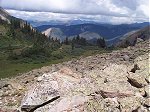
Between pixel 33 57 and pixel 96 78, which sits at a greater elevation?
pixel 96 78

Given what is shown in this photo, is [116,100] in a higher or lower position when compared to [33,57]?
higher

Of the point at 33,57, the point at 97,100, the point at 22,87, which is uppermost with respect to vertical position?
the point at 97,100

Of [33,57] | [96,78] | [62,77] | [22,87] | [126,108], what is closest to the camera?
[126,108]

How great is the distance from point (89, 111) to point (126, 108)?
76.9 inches

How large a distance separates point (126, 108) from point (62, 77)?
18.4 feet

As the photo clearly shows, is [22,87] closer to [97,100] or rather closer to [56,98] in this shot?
[56,98]

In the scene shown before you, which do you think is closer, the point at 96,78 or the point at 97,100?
the point at 97,100

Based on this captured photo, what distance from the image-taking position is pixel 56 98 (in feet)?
66.8

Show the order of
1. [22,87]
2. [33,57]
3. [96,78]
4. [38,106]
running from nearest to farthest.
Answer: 1. [38,106]
2. [96,78]
3. [22,87]
4. [33,57]

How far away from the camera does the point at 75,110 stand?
18.4 m

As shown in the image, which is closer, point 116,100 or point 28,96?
point 116,100

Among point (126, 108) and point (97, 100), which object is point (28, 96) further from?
point (126, 108)

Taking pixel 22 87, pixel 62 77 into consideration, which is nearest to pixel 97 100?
pixel 62 77

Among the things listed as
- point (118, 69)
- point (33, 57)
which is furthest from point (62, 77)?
point (33, 57)
